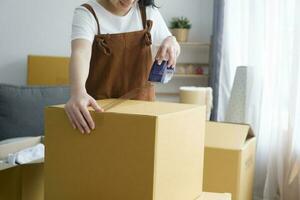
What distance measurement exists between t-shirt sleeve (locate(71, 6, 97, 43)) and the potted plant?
184cm

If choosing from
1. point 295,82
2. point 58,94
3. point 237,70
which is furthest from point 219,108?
point 58,94

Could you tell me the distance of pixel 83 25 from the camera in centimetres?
105

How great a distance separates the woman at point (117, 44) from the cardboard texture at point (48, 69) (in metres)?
1.97

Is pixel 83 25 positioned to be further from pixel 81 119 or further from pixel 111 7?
pixel 81 119

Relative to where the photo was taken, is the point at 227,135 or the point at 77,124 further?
the point at 227,135

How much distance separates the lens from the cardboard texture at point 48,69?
3.08 meters

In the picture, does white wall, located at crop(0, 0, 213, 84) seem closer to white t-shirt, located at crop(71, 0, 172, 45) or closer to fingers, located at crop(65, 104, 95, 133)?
white t-shirt, located at crop(71, 0, 172, 45)

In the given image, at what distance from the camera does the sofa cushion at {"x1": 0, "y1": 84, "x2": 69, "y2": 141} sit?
235 centimetres

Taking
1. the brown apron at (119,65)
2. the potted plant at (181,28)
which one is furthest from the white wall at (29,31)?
the brown apron at (119,65)

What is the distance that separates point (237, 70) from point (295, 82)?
0.34 metres

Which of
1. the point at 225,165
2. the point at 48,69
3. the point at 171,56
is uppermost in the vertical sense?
the point at 171,56

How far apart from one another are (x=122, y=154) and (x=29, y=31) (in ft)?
8.58

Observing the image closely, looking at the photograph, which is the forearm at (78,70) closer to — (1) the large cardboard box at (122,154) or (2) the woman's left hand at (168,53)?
(1) the large cardboard box at (122,154)

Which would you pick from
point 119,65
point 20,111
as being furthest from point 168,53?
point 20,111
